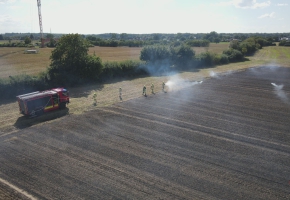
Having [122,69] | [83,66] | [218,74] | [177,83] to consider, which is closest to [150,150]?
[83,66]

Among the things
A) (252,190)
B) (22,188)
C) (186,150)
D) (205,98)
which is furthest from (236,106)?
(22,188)

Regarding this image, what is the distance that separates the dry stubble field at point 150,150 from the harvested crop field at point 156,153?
0.18 ft

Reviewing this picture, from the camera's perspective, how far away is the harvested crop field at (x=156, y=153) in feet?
→ 40.2

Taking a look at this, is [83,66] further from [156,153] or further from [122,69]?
[156,153]

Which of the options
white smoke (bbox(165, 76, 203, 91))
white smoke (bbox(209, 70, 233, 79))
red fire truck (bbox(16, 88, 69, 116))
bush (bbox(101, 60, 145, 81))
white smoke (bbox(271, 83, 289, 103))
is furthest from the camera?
white smoke (bbox(209, 70, 233, 79))

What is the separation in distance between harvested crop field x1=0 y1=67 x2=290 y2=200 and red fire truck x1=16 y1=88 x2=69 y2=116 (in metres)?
1.90

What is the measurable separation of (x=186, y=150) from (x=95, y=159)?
576 cm

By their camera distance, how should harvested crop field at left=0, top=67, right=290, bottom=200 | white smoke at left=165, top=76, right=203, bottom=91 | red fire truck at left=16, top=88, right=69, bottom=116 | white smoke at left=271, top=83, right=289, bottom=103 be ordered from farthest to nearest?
white smoke at left=165, top=76, right=203, bottom=91 < white smoke at left=271, top=83, right=289, bottom=103 < red fire truck at left=16, top=88, right=69, bottom=116 < harvested crop field at left=0, top=67, right=290, bottom=200

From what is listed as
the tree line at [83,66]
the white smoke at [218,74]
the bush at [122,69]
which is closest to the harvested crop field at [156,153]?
the tree line at [83,66]

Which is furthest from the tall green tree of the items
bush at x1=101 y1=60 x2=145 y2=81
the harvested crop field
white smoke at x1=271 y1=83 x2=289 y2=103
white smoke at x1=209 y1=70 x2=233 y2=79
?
white smoke at x1=271 y1=83 x2=289 y2=103

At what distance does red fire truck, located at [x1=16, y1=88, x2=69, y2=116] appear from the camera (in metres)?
20.7

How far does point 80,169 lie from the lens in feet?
45.2

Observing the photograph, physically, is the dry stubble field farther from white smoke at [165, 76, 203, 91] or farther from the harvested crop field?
white smoke at [165, 76, 203, 91]

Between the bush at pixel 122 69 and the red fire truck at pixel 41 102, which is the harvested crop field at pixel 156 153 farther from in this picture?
the bush at pixel 122 69
